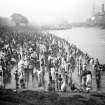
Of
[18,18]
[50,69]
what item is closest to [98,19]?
[18,18]

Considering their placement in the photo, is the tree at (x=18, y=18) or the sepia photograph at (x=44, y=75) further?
the tree at (x=18, y=18)

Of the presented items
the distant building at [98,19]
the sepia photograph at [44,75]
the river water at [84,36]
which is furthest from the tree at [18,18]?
the distant building at [98,19]

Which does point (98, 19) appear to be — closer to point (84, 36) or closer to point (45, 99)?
point (84, 36)

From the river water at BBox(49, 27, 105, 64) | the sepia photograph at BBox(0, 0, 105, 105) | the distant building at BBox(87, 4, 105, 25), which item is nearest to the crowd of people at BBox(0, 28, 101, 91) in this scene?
the sepia photograph at BBox(0, 0, 105, 105)

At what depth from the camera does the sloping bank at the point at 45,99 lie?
5176 mm

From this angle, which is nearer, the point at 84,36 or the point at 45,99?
the point at 45,99

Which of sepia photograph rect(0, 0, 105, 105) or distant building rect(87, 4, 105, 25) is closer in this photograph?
sepia photograph rect(0, 0, 105, 105)

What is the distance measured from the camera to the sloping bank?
518cm

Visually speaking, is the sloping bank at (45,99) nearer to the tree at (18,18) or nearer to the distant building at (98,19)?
the tree at (18,18)

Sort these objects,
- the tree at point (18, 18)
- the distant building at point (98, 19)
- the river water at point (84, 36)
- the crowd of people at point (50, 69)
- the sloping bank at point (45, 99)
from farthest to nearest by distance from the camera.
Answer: the distant building at point (98, 19) < the river water at point (84, 36) < the tree at point (18, 18) < the crowd of people at point (50, 69) < the sloping bank at point (45, 99)

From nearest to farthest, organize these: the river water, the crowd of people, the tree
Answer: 1. the crowd of people
2. the tree
3. the river water

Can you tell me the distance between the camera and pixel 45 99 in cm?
542

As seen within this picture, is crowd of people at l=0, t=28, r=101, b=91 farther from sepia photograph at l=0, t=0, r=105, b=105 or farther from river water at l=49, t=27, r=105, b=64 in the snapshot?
river water at l=49, t=27, r=105, b=64

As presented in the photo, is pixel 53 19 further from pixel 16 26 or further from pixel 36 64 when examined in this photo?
pixel 36 64
